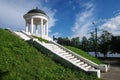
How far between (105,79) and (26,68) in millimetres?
5012

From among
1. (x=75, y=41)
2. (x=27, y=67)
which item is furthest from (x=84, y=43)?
(x=27, y=67)

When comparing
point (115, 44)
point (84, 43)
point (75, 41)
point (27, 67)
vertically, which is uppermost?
point (75, 41)

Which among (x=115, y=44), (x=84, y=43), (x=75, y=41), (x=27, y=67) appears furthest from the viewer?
(x=75, y=41)

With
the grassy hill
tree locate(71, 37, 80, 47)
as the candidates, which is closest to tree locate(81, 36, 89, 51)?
tree locate(71, 37, 80, 47)

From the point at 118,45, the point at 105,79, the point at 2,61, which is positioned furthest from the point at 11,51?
the point at 118,45

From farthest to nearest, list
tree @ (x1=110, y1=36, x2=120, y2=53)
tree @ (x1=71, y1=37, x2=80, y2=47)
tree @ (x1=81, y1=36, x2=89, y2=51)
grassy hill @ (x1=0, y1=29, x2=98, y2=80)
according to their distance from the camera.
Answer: tree @ (x1=71, y1=37, x2=80, y2=47) → tree @ (x1=81, y1=36, x2=89, y2=51) → tree @ (x1=110, y1=36, x2=120, y2=53) → grassy hill @ (x1=0, y1=29, x2=98, y2=80)

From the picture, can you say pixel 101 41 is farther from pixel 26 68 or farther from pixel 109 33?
pixel 26 68

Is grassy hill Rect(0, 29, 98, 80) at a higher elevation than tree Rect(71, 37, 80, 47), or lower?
lower

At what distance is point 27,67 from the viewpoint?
9570 millimetres

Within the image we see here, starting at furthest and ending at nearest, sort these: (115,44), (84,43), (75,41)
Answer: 1. (75,41)
2. (84,43)
3. (115,44)

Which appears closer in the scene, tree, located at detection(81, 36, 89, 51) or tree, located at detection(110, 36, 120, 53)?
tree, located at detection(110, 36, 120, 53)

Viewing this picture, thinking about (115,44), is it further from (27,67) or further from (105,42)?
(27,67)

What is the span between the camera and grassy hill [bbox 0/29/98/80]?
27.8ft

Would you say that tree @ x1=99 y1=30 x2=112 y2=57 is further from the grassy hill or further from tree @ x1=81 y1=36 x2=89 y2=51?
the grassy hill
